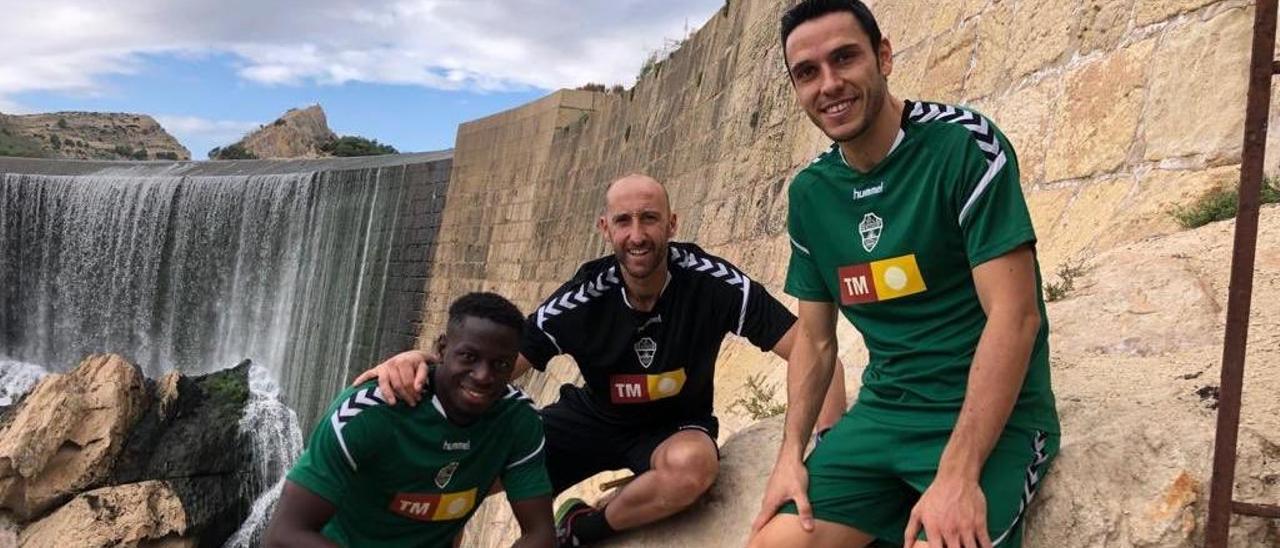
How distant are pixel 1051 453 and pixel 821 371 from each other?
57cm

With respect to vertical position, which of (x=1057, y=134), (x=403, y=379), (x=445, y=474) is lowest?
(x=445, y=474)

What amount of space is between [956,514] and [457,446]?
53.8 inches

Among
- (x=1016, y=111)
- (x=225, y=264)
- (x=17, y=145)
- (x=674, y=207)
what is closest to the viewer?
(x=1016, y=111)

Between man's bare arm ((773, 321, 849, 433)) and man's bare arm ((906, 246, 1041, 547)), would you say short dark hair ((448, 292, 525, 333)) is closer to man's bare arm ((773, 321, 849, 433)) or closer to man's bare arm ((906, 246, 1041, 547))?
man's bare arm ((773, 321, 849, 433))

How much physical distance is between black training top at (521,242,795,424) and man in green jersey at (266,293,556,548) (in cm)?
34

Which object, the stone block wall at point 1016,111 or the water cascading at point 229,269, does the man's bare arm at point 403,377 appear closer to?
the stone block wall at point 1016,111

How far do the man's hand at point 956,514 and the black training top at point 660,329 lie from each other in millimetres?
1260

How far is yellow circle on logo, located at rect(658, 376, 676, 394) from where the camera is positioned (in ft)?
9.93

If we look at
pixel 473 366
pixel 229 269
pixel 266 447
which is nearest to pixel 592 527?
pixel 473 366

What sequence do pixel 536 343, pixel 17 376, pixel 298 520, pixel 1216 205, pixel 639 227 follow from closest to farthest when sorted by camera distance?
pixel 298 520
pixel 1216 205
pixel 639 227
pixel 536 343
pixel 17 376

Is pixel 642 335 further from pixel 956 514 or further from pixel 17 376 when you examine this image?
pixel 17 376

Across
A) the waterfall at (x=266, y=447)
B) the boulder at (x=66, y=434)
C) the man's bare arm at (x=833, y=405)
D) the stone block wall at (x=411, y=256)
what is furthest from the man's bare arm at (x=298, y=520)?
the stone block wall at (x=411, y=256)

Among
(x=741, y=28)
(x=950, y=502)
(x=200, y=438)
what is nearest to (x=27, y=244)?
(x=200, y=438)

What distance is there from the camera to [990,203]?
1.80 meters
